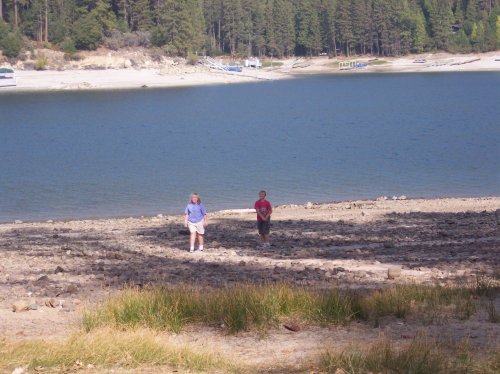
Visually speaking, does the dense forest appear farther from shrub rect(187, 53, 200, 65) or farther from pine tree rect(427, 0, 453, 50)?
shrub rect(187, 53, 200, 65)

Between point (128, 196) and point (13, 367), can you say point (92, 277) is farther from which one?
point (128, 196)

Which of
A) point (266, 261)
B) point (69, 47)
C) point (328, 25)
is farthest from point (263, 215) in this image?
point (328, 25)

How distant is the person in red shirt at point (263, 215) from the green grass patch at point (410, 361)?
10.2 metres

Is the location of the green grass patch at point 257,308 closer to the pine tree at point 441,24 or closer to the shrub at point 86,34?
the shrub at point 86,34

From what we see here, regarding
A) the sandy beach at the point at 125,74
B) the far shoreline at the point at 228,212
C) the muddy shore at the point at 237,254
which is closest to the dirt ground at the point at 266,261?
the muddy shore at the point at 237,254

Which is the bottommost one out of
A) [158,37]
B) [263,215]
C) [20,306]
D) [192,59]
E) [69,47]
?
[20,306]

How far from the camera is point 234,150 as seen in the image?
5122 centimetres

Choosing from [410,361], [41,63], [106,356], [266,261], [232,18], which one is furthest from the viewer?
[232,18]

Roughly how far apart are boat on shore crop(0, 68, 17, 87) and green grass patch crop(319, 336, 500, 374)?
10940 cm

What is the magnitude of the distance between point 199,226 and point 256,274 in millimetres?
3466

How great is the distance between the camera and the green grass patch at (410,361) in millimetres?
8756

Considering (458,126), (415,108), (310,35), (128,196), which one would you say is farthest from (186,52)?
(128,196)

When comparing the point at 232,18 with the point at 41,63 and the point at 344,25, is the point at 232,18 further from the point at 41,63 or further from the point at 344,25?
the point at 41,63

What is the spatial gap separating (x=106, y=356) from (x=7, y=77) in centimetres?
11053
